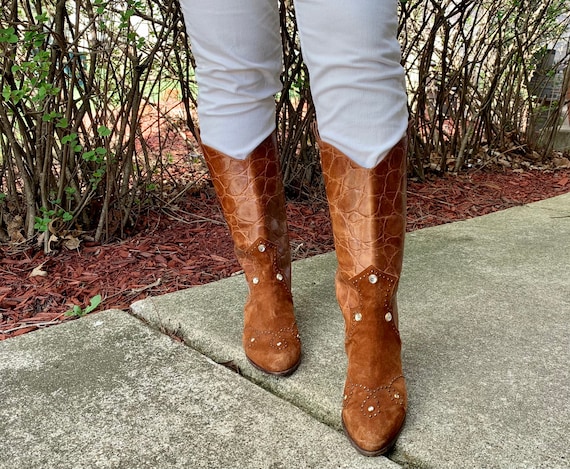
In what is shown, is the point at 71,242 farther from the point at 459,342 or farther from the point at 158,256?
the point at 459,342

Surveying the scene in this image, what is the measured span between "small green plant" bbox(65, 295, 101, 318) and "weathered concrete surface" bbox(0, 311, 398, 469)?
0.79ft

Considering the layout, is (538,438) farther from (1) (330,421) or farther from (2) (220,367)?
(2) (220,367)

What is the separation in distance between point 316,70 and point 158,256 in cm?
119

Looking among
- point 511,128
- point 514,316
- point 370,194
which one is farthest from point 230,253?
point 511,128

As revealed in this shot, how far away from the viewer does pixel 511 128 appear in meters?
3.54

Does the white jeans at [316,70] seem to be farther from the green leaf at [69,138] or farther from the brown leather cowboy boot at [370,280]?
the green leaf at [69,138]

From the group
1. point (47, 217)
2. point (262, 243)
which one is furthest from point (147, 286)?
point (262, 243)

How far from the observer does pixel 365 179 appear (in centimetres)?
99

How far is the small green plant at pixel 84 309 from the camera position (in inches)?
64.5

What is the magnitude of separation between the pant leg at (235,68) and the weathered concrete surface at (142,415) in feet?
1.52

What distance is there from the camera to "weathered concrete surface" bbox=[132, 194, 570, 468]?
38.7 inches

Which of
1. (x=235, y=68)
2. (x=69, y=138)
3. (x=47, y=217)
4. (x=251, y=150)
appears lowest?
(x=47, y=217)

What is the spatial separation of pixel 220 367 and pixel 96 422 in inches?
10.6

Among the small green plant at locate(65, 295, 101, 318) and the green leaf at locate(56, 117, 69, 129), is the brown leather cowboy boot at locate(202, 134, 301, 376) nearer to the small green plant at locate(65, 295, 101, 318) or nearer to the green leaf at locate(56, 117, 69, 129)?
the small green plant at locate(65, 295, 101, 318)
